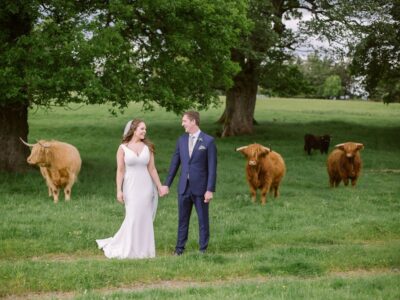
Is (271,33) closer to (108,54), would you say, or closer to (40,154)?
(108,54)

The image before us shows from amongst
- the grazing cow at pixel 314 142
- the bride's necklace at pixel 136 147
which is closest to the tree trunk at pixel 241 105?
the grazing cow at pixel 314 142

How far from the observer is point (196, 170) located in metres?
11.3

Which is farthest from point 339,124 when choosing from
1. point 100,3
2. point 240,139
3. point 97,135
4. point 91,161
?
point 100,3

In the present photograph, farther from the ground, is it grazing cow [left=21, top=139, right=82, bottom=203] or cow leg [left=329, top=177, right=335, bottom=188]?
grazing cow [left=21, top=139, right=82, bottom=203]

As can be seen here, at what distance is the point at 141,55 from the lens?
961 inches

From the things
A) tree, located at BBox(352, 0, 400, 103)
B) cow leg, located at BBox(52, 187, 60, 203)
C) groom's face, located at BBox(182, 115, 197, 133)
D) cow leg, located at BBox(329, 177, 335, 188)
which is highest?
tree, located at BBox(352, 0, 400, 103)

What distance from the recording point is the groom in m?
11.1

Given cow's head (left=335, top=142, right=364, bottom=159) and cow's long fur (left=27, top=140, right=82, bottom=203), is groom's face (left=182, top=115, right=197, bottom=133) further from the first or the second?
cow's head (left=335, top=142, right=364, bottom=159)

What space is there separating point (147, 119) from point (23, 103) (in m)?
29.0

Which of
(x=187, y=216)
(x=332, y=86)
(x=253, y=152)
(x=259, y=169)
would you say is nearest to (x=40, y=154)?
(x=253, y=152)

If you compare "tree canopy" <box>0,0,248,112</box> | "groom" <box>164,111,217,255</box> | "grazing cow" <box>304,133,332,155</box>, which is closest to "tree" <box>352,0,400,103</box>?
"grazing cow" <box>304,133,332,155</box>

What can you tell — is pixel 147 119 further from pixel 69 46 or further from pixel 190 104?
pixel 69 46

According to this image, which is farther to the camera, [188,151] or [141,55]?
[141,55]

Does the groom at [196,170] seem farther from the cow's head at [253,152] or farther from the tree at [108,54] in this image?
the tree at [108,54]
